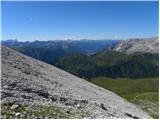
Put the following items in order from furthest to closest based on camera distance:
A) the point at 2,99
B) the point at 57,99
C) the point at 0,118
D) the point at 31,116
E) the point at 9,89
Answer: the point at 57,99 < the point at 9,89 < the point at 2,99 < the point at 31,116 < the point at 0,118

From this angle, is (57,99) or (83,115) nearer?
(83,115)

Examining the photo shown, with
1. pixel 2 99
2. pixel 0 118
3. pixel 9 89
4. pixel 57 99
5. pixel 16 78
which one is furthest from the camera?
pixel 16 78

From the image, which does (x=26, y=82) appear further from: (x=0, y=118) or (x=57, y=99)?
(x=0, y=118)

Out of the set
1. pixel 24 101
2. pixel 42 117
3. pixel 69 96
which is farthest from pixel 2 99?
pixel 69 96

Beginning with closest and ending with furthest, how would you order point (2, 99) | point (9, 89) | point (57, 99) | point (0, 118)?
point (0, 118) < point (2, 99) < point (9, 89) < point (57, 99)

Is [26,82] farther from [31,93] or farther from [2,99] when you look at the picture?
[2,99]

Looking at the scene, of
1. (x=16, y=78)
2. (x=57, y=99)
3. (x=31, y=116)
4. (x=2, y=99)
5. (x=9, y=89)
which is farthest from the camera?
(x=16, y=78)

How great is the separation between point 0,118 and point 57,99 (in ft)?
30.9

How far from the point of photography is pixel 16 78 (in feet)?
101

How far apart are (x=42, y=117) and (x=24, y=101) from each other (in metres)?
3.65

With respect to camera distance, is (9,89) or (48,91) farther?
(48,91)

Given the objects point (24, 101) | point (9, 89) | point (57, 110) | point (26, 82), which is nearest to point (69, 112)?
point (57, 110)

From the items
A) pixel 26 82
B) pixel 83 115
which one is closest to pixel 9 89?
pixel 26 82

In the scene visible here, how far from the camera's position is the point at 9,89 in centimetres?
2639
